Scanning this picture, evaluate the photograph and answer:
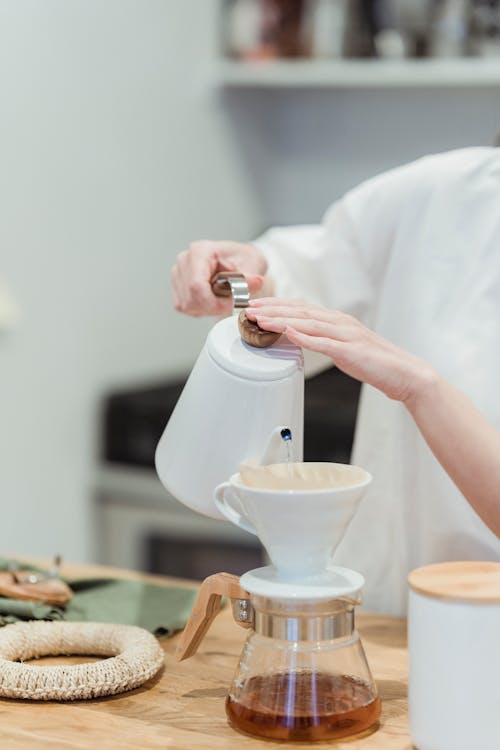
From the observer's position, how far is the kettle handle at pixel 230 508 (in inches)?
39.9

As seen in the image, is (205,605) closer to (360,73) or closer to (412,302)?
(412,302)

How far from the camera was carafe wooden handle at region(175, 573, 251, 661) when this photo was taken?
1.01 metres

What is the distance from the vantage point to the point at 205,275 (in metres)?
1.30

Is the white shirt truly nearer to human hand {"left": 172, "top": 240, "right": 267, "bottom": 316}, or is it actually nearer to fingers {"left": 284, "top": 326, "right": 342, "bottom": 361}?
human hand {"left": 172, "top": 240, "right": 267, "bottom": 316}

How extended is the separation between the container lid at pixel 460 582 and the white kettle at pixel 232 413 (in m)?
0.18

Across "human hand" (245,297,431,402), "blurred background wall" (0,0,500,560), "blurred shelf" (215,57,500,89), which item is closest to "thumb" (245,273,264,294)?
→ "human hand" (245,297,431,402)

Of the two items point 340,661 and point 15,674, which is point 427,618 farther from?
point 15,674

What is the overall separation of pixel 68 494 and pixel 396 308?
53.3 inches

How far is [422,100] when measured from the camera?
10.1 feet

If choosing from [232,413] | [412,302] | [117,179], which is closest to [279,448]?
[232,413]

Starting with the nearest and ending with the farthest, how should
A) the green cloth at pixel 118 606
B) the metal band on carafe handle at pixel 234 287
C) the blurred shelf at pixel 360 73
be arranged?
the metal band on carafe handle at pixel 234 287 → the green cloth at pixel 118 606 → the blurred shelf at pixel 360 73

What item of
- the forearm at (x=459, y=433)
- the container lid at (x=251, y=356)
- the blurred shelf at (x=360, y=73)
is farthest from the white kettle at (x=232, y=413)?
the blurred shelf at (x=360, y=73)

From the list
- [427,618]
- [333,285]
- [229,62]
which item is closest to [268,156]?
[229,62]

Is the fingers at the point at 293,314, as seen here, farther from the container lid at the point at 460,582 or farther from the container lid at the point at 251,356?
the container lid at the point at 460,582
